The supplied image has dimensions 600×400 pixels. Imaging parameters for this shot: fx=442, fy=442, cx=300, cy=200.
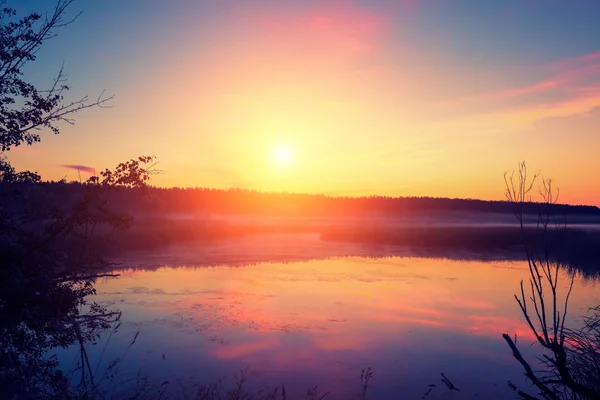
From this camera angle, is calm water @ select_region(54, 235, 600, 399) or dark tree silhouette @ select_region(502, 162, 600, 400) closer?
dark tree silhouette @ select_region(502, 162, 600, 400)

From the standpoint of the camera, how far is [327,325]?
534 inches

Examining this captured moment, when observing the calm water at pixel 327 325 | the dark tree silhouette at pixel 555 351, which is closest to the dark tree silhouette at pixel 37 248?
the calm water at pixel 327 325

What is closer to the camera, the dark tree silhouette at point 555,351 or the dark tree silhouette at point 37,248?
the dark tree silhouette at point 555,351

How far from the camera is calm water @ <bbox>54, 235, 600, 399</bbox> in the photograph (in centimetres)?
975

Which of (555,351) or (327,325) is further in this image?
(327,325)

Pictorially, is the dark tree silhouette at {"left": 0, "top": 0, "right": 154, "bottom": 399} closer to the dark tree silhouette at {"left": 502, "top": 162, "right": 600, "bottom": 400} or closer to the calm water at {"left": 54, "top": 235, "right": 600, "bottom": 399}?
the calm water at {"left": 54, "top": 235, "right": 600, "bottom": 399}

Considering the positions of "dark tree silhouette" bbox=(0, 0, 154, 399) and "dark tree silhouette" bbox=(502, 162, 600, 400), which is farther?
"dark tree silhouette" bbox=(0, 0, 154, 399)

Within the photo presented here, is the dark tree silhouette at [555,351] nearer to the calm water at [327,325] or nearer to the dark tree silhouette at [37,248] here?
the calm water at [327,325]

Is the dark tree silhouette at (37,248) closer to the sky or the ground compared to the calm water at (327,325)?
closer to the sky

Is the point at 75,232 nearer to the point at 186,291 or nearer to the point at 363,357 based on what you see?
the point at 363,357

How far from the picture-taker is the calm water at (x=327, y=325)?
9.75 metres

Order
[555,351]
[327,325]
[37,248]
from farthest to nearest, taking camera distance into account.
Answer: [327,325] < [37,248] < [555,351]

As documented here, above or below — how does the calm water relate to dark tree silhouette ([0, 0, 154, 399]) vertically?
below

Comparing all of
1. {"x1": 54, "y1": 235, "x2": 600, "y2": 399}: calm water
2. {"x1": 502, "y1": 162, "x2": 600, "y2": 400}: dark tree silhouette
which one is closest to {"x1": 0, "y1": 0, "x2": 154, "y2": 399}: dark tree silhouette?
{"x1": 54, "y1": 235, "x2": 600, "y2": 399}: calm water
